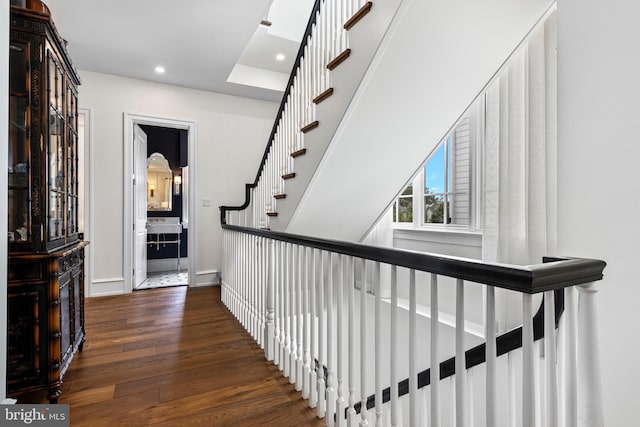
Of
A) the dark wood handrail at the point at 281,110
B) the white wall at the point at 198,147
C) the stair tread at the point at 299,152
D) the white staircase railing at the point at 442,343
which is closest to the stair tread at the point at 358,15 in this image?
the dark wood handrail at the point at 281,110

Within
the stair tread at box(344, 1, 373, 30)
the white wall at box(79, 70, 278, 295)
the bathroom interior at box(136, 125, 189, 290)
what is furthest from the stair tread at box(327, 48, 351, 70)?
the bathroom interior at box(136, 125, 189, 290)

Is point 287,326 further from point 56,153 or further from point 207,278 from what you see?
point 207,278

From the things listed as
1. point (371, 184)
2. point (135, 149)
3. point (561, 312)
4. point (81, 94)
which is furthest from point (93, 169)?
point (561, 312)

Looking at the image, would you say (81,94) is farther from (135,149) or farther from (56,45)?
(56,45)

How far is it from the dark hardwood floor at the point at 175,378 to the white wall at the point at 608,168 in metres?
1.27

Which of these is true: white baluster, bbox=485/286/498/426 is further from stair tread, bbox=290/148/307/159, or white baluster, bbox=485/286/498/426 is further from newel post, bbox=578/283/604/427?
stair tread, bbox=290/148/307/159

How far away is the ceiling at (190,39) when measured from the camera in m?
2.69

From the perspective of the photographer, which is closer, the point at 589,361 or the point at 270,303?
the point at 589,361

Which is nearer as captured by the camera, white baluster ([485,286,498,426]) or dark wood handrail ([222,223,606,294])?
dark wood handrail ([222,223,606,294])

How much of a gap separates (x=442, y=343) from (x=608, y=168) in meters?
1.89

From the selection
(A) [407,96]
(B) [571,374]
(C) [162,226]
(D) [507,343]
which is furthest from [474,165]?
(C) [162,226]

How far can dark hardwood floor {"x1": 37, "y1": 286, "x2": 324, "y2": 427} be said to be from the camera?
1671mm

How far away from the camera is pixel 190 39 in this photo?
313 cm

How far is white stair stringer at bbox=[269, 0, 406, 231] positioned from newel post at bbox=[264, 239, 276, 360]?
562 mm
